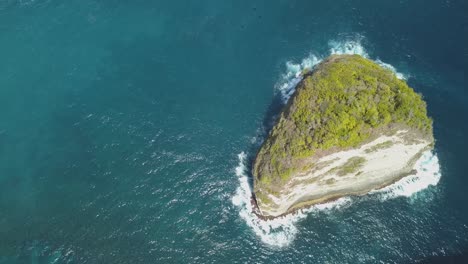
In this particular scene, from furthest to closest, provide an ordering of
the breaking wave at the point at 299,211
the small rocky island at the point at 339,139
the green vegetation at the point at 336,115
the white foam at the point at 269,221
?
1. the breaking wave at the point at 299,211
2. the white foam at the point at 269,221
3. the small rocky island at the point at 339,139
4. the green vegetation at the point at 336,115

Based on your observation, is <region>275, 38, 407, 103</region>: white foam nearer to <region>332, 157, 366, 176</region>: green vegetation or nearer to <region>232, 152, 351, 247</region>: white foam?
<region>332, 157, 366, 176</region>: green vegetation

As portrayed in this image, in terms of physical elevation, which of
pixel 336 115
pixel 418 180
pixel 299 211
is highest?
pixel 336 115

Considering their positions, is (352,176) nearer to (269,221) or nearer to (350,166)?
(350,166)

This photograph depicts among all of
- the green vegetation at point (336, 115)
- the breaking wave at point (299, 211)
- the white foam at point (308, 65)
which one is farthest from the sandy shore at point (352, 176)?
the white foam at point (308, 65)

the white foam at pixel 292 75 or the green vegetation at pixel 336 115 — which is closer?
the green vegetation at pixel 336 115

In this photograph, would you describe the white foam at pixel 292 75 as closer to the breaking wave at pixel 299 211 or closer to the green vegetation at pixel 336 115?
the breaking wave at pixel 299 211

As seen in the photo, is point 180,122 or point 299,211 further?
point 180,122

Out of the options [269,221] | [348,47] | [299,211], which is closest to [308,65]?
[348,47]
